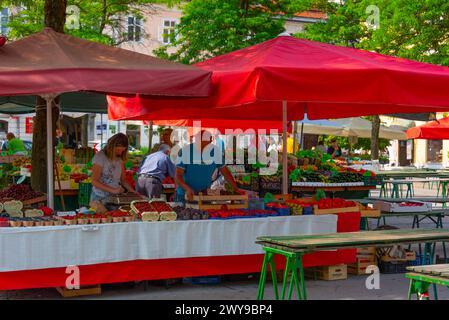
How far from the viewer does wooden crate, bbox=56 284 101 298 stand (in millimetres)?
7793

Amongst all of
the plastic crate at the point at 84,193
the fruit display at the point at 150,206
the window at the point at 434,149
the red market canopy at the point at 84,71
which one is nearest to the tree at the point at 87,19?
the plastic crate at the point at 84,193

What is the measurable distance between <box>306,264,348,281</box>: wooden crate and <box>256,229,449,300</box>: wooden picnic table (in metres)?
1.70

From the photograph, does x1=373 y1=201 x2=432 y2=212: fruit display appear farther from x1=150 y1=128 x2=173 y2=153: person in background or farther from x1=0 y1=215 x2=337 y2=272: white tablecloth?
x1=150 y1=128 x2=173 y2=153: person in background

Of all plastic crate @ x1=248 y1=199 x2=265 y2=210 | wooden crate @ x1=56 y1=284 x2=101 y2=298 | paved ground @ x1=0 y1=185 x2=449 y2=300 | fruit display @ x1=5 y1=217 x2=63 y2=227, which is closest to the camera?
fruit display @ x1=5 y1=217 x2=63 y2=227

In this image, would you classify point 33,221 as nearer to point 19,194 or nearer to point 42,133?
point 19,194

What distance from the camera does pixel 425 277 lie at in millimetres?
5273

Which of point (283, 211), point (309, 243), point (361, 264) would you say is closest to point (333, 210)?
point (283, 211)

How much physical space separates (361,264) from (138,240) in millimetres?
3086

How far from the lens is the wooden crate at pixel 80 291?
7.79 metres

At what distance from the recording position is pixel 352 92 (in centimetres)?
780

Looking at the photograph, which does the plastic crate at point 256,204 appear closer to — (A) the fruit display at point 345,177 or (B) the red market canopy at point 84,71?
(B) the red market canopy at point 84,71

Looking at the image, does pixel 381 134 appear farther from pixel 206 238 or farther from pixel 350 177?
pixel 206 238

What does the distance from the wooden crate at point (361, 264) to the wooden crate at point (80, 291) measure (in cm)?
332

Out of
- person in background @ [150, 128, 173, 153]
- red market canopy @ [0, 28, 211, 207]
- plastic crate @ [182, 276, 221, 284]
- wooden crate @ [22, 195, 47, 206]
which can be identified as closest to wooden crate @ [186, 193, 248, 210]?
plastic crate @ [182, 276, 221, 284]
